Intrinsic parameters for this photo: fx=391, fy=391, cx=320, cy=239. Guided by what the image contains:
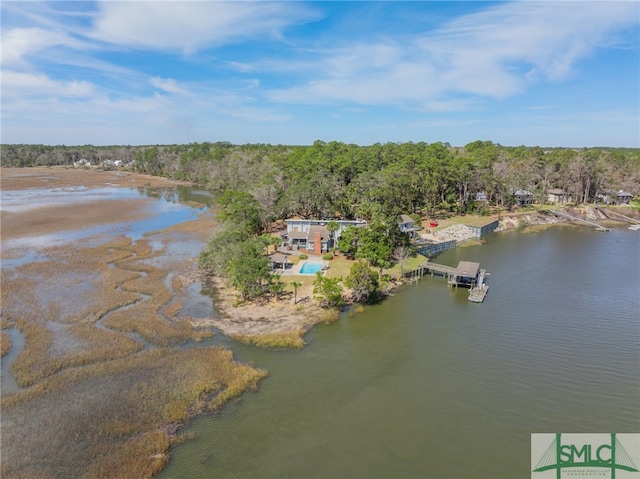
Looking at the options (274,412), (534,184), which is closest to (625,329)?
(274,412)

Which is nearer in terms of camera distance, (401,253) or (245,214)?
(401,253)

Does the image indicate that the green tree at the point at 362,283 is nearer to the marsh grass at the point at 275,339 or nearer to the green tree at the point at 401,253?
the marsh grass at the point at 275,339

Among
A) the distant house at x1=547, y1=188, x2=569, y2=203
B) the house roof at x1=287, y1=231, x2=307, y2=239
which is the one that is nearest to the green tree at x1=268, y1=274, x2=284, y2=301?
the house roof at x1=287, y1=231, x2=307, y2=239

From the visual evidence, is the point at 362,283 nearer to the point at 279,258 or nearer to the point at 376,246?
the point at 376,246

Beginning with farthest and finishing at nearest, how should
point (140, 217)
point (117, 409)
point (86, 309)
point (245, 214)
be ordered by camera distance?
point (140, 217) < point (245, 214) < point (86, 309) < point (117, 409)

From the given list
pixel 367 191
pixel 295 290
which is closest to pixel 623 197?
pixel 367 191

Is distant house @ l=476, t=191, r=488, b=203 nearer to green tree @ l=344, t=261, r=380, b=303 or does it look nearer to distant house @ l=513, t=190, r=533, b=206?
distant house @ l=513, t=190, r=533, b=206
